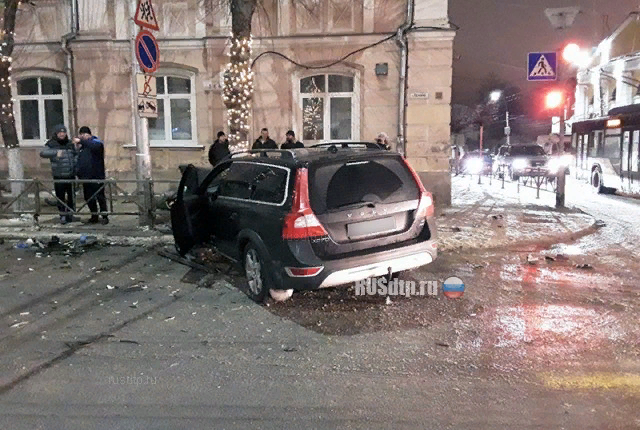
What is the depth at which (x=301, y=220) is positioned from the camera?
5316 millimetres

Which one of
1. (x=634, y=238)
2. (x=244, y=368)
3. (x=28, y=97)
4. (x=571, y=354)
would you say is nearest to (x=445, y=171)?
(x=634, y=238)

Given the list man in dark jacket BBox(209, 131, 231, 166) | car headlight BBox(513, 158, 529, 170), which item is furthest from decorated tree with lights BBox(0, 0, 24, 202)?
car headlight BBox(513, 158, 529, 170)

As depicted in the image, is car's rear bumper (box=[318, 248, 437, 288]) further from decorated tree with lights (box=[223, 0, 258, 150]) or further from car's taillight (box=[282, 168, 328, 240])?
decorated tree with lights (box=[223, 0, 258, 150])

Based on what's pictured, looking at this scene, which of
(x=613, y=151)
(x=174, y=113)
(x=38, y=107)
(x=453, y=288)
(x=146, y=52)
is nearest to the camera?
(x=453, y=288)

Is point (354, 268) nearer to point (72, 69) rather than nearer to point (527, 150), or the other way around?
point (72, 69)

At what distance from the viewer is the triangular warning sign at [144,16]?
9.08 metres

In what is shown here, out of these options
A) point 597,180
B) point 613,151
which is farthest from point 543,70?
point 597,180

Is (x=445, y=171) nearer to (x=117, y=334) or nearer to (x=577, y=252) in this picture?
(x=577, y=252)

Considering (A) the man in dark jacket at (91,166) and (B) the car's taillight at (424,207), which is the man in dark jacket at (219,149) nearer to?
(A) the man in dark jacket at (91,166)

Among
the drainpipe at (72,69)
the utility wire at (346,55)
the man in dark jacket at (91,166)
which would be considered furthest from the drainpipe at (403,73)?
the drainpipe at (72,69)

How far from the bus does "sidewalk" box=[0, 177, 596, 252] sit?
543 centimetres

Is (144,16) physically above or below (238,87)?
above

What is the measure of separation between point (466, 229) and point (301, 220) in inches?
244

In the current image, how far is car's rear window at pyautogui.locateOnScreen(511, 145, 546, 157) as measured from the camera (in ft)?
84.0
